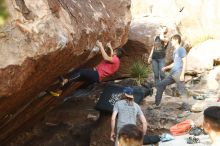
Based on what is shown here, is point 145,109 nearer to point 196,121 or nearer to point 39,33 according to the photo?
point 196,121

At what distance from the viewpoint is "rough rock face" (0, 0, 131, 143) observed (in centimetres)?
546

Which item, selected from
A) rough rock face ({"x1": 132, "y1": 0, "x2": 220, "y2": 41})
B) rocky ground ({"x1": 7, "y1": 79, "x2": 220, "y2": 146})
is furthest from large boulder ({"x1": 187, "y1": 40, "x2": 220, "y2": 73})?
rough rock face ({"x1": 132, "y1": 0, "x2": 220, "y2": 41})

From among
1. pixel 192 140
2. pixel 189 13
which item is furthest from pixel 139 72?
pixel 189 13

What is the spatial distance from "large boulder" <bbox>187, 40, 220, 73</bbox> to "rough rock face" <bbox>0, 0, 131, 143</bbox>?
6881 mm

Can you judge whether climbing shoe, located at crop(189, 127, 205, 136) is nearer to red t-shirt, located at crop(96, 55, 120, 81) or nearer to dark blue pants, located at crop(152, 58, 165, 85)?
dark blue pants, located at crop(152, 58, 165, 85)

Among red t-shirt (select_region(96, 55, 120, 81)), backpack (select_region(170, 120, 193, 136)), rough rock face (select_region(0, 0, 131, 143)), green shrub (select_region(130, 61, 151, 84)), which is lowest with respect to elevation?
backpack (select_region(170, 120, 193, 136))

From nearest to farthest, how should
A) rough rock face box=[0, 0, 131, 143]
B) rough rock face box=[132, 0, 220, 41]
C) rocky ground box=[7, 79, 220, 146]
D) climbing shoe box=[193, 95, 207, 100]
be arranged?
1. rough rock face box=[0, 0, 131, 143]
2. rocky ground box=[7, 79, 220, 146]
3. climbing shoe box=[193, 95, 207, 100]
4. rough rock face box=[132, 0, 220, 41]

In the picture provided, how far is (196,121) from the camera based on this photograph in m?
9.38

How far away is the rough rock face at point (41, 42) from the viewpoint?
546cm

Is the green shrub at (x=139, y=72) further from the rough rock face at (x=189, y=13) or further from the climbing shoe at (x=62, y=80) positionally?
the rough rock face at (x=189, y=13)

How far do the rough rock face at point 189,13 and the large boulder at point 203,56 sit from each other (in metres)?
3.26

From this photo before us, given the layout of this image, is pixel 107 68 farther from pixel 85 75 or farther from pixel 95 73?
pixel 85 75

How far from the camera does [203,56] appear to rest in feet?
50.1

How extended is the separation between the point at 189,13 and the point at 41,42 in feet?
53.5
